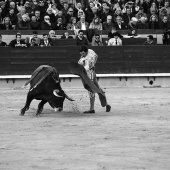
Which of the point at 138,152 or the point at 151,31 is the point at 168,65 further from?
the point at 138,152

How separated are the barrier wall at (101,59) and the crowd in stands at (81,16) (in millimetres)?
277

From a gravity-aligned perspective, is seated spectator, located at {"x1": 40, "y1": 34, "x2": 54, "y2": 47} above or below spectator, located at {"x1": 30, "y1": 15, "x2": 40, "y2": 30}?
below

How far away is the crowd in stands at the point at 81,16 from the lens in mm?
16453

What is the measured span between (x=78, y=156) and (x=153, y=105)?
Answer: 579cm

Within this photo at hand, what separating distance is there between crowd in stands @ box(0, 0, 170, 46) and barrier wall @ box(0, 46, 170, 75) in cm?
28

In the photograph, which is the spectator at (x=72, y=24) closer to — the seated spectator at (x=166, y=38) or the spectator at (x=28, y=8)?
the spectator at (x=28, y=8)

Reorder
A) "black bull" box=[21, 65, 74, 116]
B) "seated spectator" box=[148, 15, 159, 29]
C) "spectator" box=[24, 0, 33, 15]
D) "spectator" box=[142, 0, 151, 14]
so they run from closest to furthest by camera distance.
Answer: "black bull" box=[21, 65, 74, 116]
"spectator" box=[24, 0, 33, 15]
"seated spectator" box=[148, 15, 159, 29]
"spectator" box=[142, 0, 151, 14]

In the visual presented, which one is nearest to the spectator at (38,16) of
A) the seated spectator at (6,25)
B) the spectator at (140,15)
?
the seated spectator at (6,25)

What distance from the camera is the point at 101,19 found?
1711 cm

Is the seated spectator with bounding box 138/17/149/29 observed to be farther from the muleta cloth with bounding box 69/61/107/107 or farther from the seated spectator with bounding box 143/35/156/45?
the muleta cloth with bounding box 69/61/107/107

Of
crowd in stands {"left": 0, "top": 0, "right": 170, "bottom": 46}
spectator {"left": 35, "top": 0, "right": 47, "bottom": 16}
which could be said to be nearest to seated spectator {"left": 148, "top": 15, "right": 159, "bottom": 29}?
crowd in stands {"left": 0, "top": 0, "right": 170, "bottom": 46}

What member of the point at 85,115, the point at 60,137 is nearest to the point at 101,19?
the point at 85,115

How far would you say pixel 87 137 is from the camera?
8.83 metres

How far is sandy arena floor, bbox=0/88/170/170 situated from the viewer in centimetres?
703
